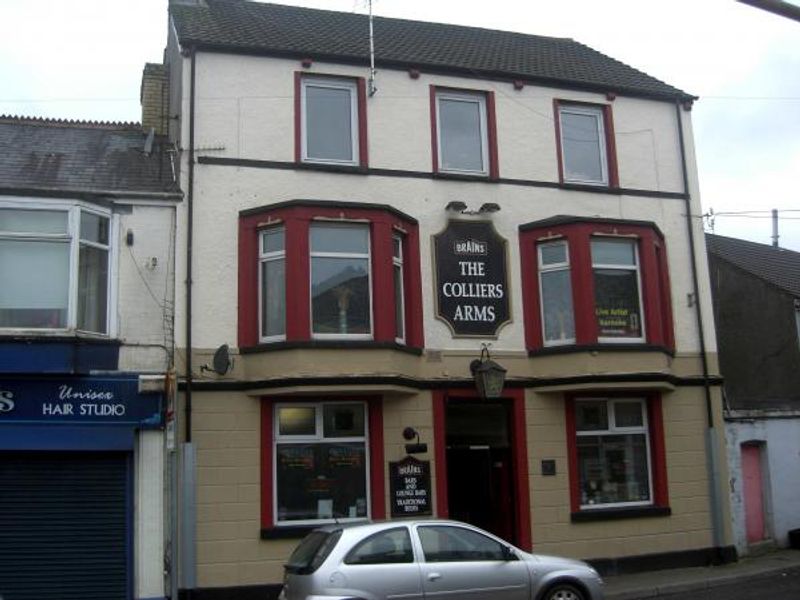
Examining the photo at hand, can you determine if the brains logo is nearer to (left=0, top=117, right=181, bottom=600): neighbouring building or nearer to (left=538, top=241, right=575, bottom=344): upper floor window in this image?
(left=0, top=117, right=181, bottom=600): neighbouring building

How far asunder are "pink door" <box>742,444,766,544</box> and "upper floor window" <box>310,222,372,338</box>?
8915 millimetres

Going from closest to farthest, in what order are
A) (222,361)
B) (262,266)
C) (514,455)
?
(222,361) → (262,266) → (514,455)

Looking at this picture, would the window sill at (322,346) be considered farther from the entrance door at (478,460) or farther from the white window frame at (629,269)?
the white window frame at (629,269)

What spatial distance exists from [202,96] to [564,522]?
9831mm

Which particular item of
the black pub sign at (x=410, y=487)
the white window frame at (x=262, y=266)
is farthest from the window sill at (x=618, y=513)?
the white window frame at (x=262, y=266)

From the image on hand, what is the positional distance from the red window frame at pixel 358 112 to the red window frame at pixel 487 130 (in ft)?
4.35

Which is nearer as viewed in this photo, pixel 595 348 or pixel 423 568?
pixel 423 568

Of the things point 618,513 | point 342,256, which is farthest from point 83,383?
point 618,513

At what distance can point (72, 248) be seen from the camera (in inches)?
545

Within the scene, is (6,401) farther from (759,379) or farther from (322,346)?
(759,379)

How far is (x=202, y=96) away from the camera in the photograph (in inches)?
601

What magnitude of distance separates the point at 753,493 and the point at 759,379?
484 cm

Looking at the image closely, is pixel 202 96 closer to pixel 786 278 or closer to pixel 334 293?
pixel 334 293

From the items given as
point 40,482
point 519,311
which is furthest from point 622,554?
point 40,482
